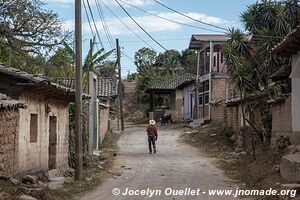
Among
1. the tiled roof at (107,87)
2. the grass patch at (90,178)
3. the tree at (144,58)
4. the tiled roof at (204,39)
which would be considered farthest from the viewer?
the tree at (144,58)

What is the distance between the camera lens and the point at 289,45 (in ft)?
42.7

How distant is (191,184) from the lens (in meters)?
13.8

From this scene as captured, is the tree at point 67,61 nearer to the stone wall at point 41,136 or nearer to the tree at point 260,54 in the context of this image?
the stone wall at point 41,136

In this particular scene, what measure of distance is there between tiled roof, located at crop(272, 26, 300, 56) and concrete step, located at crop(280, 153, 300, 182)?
288 cm

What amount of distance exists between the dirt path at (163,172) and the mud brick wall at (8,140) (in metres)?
1.91

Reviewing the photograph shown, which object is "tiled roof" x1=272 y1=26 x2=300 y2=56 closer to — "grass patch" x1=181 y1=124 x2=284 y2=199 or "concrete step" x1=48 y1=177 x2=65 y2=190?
"grass patch" x1=181 y1=124 x2=284 y2=199

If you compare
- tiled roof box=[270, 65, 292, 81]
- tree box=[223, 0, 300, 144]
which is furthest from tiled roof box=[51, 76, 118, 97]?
tiled roof box=[270, 65, 292, 81]

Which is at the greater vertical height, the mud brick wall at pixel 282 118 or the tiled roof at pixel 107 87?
the tiled roof at pixel 107 87

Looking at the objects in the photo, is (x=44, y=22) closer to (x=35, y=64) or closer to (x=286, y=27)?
(x=35, y=64)

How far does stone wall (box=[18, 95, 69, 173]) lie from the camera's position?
12406 millimetres

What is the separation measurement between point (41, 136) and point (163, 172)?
4.44m

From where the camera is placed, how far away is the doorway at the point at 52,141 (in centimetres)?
1609

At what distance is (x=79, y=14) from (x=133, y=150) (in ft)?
38.2

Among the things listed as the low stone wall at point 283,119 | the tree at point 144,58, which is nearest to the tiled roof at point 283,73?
the low stone wall at point 283,119
